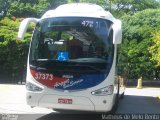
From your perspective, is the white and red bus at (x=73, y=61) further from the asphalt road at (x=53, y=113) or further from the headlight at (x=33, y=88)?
the asphalt road at (x=53, y=113)

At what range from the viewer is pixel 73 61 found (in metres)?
9.80

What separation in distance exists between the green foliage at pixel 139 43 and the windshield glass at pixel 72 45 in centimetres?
1840

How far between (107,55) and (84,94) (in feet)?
4.01

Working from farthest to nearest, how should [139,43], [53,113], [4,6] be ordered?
[4,6] → [139,43] → [53,113]

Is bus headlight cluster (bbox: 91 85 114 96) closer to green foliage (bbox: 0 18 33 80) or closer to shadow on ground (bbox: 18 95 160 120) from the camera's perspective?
shadow on ground (bbox: 18 95 160 120)

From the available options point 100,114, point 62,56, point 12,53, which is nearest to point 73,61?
point 62,56

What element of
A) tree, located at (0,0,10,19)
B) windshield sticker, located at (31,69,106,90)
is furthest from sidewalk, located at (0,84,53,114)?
tree, located at (0,0,10,19)

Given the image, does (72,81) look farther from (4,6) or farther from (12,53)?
(4,6)

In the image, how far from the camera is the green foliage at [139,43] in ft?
97.1

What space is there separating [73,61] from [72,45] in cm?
56

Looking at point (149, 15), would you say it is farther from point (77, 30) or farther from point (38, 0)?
point (77, 30)

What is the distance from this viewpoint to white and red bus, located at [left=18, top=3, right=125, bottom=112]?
9.61 metres

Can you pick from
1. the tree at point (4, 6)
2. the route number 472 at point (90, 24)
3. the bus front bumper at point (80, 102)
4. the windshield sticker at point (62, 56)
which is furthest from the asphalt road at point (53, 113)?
the tree at point (4, 6)

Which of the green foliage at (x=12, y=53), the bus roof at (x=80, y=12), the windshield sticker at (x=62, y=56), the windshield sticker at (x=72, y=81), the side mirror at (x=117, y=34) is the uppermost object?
the bus roof at (x=80, y=12)
